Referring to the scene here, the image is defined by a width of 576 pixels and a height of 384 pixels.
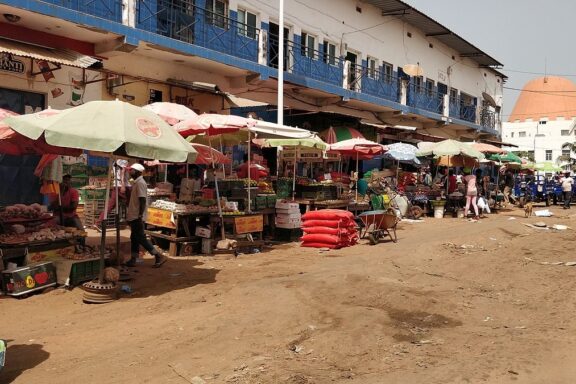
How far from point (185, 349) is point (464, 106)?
3339 centimetres

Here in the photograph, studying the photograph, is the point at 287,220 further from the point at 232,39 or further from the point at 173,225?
the point at 232,39

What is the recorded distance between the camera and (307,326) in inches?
220

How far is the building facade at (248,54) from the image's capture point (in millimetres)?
11789

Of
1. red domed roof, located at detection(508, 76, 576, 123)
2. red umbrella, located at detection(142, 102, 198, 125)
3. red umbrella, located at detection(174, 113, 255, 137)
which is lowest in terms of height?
red umbrella, located at detection(174, 113, 255, 137)

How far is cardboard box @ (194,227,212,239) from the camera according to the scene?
10081 mm

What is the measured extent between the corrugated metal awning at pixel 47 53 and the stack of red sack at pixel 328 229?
614 cm

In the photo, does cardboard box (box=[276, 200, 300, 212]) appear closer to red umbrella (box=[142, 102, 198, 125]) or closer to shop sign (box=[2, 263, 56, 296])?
red umbrella (box=[142, 102, 198, 125])

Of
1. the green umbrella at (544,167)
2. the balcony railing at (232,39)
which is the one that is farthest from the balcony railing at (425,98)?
the green umbrella at (544,167)

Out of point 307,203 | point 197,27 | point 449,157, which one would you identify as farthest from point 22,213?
point 449,157

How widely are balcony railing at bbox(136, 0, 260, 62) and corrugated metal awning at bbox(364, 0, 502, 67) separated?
31.5 ft

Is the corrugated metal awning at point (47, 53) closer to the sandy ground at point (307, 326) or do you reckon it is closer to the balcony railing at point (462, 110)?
the sandy ground at point (307, 326)

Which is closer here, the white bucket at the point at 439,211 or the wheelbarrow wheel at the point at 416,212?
the wheelbarrow wheel at the point at 416,212

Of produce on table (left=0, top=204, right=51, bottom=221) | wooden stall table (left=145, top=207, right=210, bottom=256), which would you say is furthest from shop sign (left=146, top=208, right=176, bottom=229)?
produce on table (left=0, top=204, right=51, bottom=221)

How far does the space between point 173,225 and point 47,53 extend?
4949 mm
